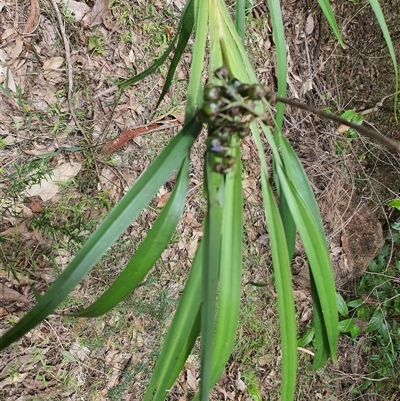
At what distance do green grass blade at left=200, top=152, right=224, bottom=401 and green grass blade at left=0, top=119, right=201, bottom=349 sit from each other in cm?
5

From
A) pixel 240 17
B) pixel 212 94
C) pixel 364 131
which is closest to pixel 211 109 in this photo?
pixel 212 94

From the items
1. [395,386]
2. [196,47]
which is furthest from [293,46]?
[395,386]

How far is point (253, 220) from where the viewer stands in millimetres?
1930

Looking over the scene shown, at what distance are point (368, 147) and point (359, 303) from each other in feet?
2.48

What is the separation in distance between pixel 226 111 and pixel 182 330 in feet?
1.20

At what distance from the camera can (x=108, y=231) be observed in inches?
24.1

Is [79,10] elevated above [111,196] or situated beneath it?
elevated above

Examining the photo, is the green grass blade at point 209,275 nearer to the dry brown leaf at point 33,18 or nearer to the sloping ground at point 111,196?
the sloping ground at point 111,196

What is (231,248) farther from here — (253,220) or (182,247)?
(253,220)

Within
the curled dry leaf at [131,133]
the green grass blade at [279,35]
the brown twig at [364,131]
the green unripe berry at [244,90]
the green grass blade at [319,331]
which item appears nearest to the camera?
the brown twig at [364,131]

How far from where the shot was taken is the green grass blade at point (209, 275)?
593 millimetres

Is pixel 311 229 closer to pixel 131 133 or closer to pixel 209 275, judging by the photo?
pixel 209 275

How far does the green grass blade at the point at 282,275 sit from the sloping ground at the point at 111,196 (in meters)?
0.39

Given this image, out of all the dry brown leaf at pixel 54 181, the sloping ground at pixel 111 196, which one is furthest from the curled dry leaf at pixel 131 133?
the dry brown leaf at pixel 54 181
